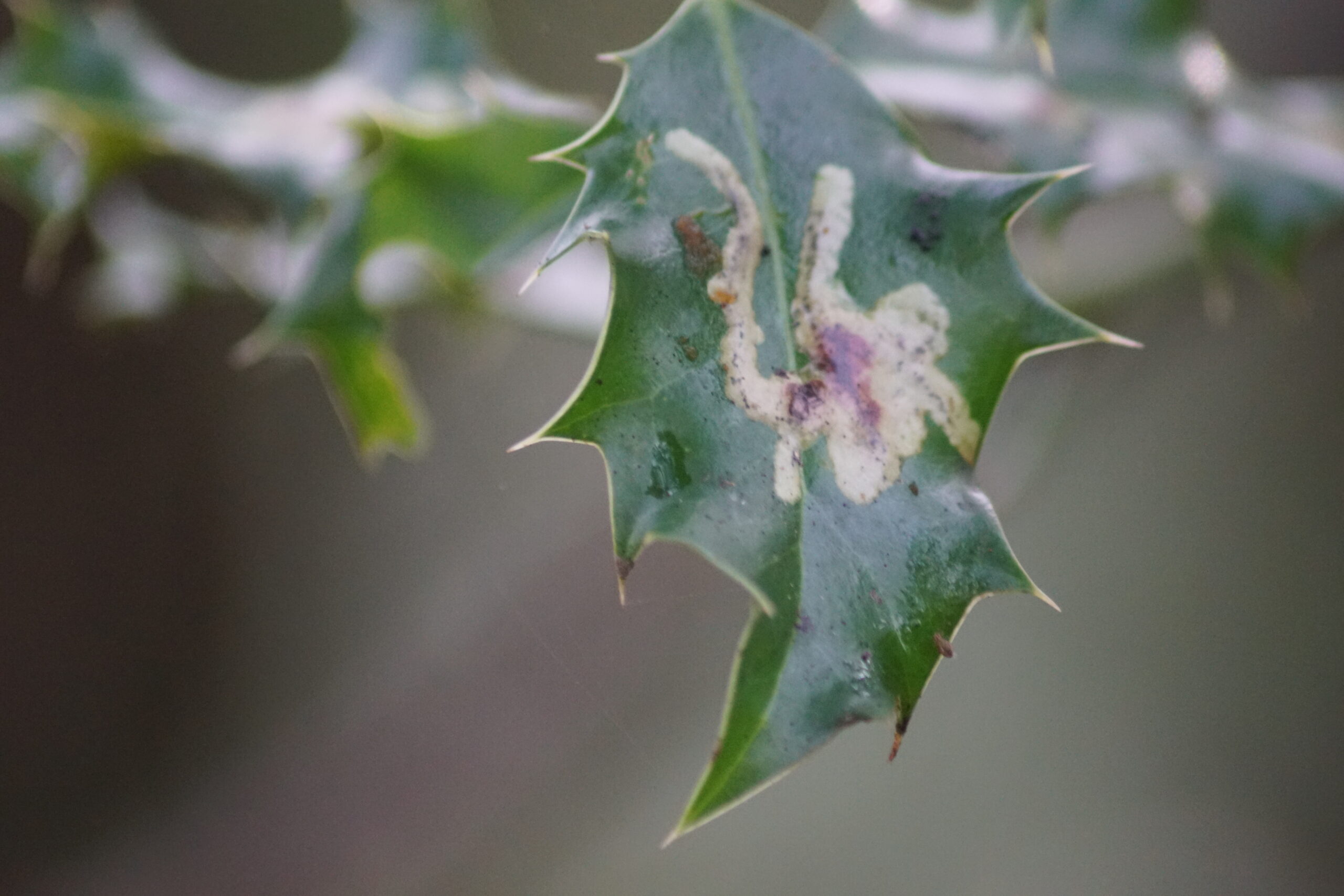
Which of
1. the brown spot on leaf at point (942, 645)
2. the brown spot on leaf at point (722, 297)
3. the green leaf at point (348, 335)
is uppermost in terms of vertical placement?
the brown spot on leaf at point (722, 297)

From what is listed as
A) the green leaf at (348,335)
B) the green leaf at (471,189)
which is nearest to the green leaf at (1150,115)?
the green leaf at (471,189)

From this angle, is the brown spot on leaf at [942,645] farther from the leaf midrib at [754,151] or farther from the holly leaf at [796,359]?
the leaf midrib at [754,151]

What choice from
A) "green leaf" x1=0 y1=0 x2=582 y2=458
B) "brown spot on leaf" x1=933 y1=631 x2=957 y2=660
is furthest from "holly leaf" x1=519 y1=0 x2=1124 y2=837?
"green leaf" x1=0 y1=0 x2=582 y2=458

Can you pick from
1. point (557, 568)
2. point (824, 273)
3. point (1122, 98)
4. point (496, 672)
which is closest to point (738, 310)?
point (824, 273)

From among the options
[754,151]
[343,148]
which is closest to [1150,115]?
[754,151]

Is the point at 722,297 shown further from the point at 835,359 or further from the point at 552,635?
the point at 552,635

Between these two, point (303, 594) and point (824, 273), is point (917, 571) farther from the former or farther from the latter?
point (303, 594)

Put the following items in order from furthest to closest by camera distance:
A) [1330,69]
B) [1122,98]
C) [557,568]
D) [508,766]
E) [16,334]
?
[16,334] < [508,766] < [557,568] < [1330,69] < [1122,98]
